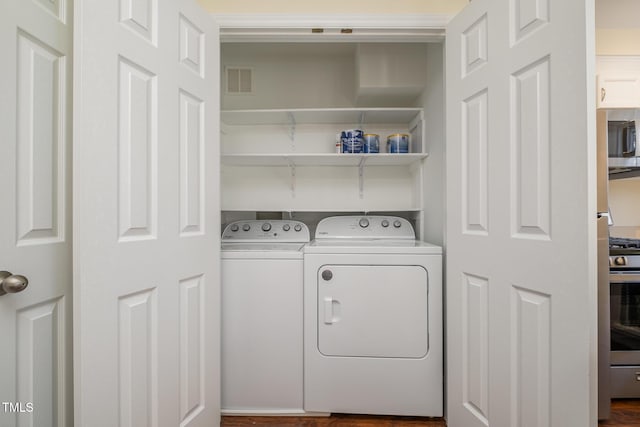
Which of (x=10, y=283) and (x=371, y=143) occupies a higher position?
(x=371, y=143)

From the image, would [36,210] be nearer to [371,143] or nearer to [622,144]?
[371,143]

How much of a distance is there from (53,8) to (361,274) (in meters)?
1.57

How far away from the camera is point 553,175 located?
0.98 metres

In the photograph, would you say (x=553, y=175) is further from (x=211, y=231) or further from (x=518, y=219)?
(x=211, y=231)

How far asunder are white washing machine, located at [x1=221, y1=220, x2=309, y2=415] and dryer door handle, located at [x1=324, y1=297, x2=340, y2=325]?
140 millimetres

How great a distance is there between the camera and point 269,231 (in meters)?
2.20

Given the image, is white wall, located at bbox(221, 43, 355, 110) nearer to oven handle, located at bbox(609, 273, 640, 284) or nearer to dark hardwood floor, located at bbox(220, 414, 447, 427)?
oven handle, located at bbox(609, 273, 640, 284)

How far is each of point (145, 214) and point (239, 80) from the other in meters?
1.70

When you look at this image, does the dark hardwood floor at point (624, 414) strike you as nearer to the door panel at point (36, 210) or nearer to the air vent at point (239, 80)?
the door panel at point (36, 210)

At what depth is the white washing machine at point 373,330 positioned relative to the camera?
161cm

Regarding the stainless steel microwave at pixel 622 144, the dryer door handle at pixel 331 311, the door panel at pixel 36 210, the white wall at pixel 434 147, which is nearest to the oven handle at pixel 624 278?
the stainless steel microwave at pixel 622 144

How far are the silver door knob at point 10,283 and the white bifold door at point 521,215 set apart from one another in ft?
4.96

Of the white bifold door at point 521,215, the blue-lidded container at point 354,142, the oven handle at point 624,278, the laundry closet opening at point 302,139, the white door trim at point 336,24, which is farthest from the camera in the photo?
the laundry closet opening at point 302,139

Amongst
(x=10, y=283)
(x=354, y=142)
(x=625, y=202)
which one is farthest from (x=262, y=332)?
(x=625, y=202)
